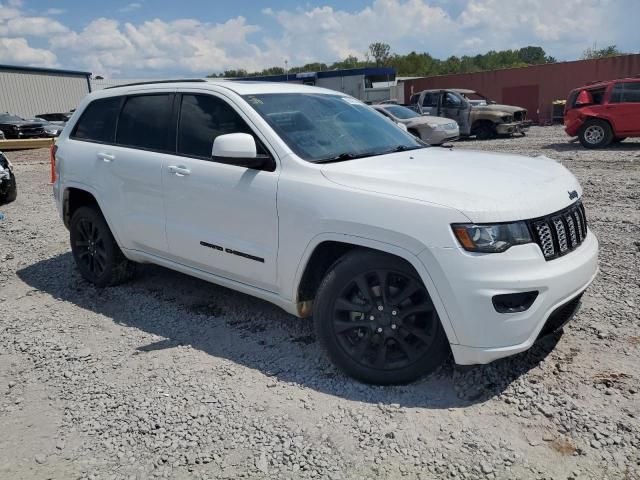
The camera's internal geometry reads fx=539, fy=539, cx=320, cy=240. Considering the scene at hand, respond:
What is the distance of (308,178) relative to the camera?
3.34m

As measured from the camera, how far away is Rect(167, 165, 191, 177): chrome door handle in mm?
3990

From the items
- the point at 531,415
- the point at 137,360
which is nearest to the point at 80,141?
the point at 137,360

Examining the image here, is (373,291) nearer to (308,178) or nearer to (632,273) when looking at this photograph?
(308,178)

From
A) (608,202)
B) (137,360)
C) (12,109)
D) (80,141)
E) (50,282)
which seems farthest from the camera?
(12,109)

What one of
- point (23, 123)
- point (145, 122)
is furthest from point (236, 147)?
point (23, 123)

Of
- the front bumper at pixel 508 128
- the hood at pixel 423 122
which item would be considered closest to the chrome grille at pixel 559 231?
the hood at pixel 423 122

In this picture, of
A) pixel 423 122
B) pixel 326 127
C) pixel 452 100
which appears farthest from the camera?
pixel 452 100

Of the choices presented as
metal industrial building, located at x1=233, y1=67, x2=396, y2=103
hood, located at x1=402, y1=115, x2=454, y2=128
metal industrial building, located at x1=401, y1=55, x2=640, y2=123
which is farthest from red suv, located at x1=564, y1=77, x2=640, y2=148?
metal industrial building, located at x1=233, y1=67, x2=396, y2=103

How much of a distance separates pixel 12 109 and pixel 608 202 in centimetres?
4537

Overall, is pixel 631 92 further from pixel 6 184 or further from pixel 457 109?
pixel 6 184

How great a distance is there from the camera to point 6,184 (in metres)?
9.70

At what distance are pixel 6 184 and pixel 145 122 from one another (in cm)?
664

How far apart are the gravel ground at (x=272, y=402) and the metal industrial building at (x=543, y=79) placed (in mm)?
27393

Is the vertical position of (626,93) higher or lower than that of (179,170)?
higher
